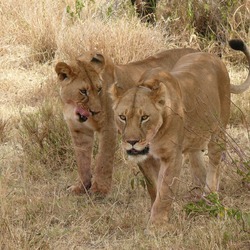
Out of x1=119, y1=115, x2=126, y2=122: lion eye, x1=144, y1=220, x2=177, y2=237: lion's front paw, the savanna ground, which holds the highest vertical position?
x1=119, y1=115, x2=126, y2=122: lion eye

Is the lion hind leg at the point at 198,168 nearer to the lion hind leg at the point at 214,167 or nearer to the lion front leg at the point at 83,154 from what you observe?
the lion hind leg at the point at 214,167

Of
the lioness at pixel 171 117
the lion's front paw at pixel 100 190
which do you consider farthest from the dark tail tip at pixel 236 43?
the lion's front paw at pixel 100 190

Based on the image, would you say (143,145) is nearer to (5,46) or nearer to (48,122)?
(48,122)

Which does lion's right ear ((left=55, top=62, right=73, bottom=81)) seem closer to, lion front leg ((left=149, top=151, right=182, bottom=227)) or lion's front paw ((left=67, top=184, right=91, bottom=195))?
lion's front paw ((left=67, top=184, right=91, bottom=195))

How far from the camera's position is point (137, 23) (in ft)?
21.3

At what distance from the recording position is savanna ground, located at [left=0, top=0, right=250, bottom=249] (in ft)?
10.3

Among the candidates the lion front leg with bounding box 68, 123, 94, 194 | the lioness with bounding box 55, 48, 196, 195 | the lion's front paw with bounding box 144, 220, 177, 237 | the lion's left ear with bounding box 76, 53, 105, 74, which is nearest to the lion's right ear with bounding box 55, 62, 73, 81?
the lioness with bounding box 55, 48, 196, 195

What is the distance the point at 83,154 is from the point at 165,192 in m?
0.89

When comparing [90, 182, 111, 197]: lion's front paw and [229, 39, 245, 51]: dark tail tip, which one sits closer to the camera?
[229, 39, 245, 51]: dark tail tip

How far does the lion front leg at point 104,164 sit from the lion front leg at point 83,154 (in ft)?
0.29

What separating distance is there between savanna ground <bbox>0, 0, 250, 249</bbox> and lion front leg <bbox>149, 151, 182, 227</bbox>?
0.07m

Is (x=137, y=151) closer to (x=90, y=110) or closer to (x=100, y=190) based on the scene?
(x=90, y=110)

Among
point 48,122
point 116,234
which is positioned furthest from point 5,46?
point 116,234

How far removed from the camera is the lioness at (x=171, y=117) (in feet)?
10.1
